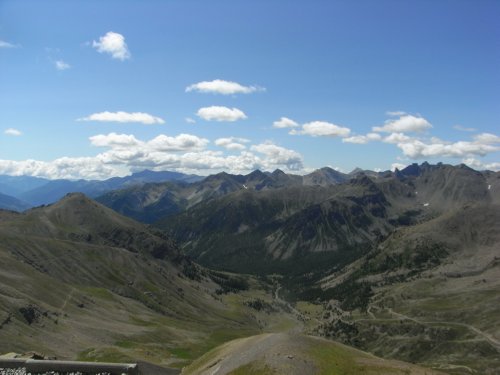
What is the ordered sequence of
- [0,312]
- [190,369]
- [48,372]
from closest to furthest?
[48,372]
[190,369]
[0,312]

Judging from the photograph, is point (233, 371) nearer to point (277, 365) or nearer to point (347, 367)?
point (277, 365)

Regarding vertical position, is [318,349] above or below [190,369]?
above

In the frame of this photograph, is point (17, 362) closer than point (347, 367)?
Yes

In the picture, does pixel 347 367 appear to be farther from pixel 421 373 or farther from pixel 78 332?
pixel 78 332

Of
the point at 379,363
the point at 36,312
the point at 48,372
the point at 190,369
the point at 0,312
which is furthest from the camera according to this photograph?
the point at 36,312

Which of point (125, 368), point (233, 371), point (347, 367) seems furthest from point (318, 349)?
point (125, 368)

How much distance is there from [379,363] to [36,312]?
161503 mm

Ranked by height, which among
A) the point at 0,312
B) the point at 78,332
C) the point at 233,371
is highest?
the point at 233,371

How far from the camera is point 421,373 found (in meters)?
66.6

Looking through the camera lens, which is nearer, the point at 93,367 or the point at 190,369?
the point at 93,367

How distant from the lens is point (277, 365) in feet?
218

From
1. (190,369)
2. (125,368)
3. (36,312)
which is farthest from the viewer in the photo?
(36,312)

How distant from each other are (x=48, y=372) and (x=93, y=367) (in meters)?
5.59

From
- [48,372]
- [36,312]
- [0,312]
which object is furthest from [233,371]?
[36,312]
